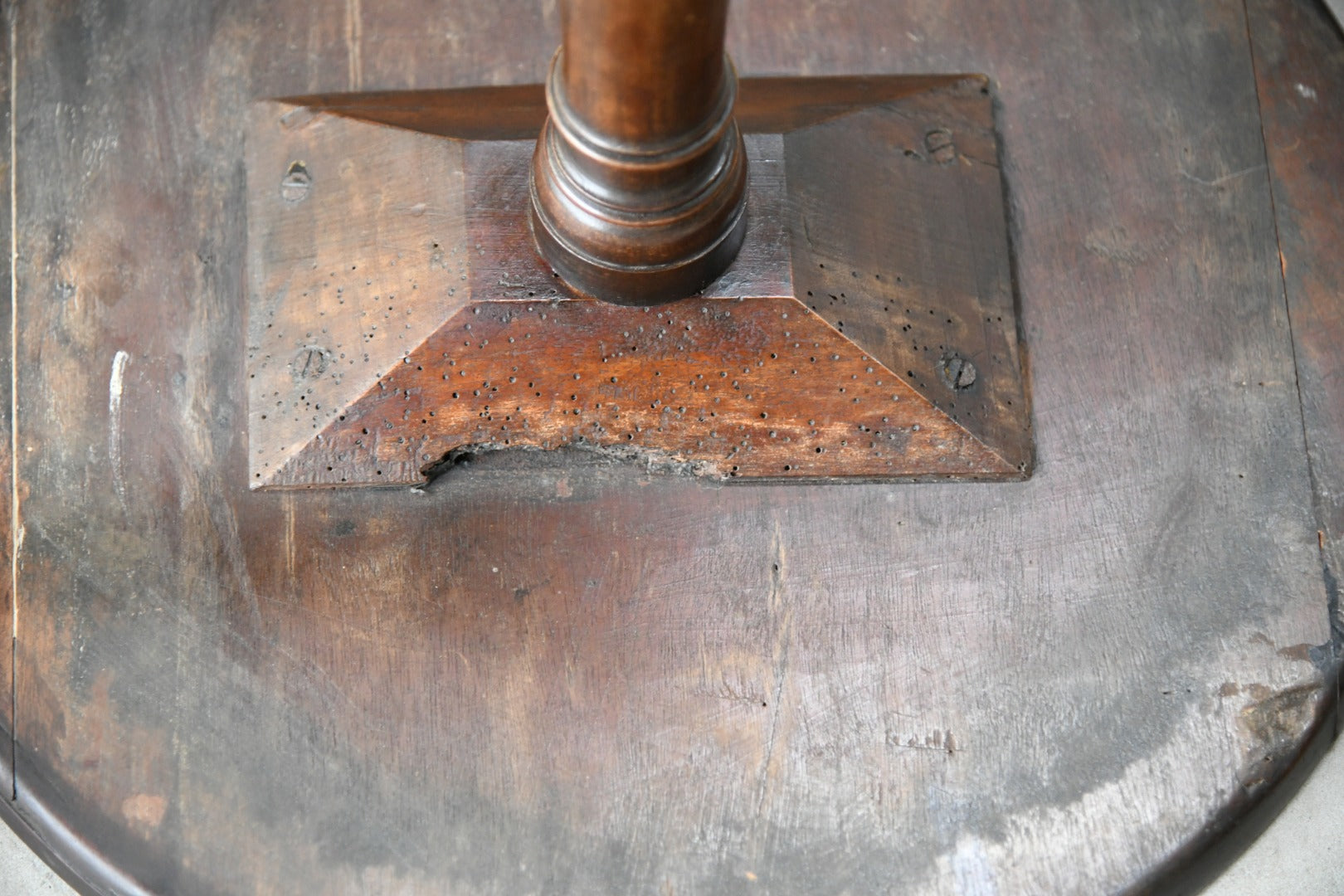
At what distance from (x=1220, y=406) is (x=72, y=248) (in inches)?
103

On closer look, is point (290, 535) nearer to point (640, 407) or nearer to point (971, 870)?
point (640, 407)

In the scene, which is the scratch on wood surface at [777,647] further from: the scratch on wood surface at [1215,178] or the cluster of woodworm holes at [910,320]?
the scratch on wood surface at [1215,178]

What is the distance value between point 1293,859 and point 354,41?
9.98 feet

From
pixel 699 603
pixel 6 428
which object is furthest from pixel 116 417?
pixel 699 603

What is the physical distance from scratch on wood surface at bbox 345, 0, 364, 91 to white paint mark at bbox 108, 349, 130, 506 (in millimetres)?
822

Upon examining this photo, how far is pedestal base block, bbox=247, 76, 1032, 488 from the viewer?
2.62 metres

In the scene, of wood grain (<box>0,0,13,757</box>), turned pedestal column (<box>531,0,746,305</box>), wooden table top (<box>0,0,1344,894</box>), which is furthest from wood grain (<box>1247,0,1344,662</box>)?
wood grain (<box>0,0,13,757</box>)

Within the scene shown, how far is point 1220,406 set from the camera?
2873mm

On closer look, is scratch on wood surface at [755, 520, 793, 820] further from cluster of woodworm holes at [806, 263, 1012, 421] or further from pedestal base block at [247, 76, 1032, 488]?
cluster of woodworm holes at [806, 263, 1012, 421]

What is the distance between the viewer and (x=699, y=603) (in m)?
2.75

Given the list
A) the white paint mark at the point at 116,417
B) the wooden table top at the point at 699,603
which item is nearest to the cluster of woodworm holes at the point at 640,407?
the wooden table top at the point at 699,603

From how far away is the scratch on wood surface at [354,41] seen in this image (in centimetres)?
305

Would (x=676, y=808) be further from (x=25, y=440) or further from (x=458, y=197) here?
(x=25, y=440)

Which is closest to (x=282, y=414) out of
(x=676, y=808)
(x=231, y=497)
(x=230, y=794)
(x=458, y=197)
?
(x=231, y=497)
